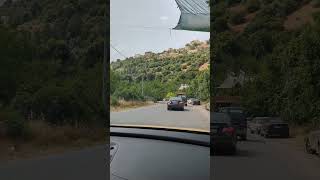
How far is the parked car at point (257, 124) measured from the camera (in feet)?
15.9

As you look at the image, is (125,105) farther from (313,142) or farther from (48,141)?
(313,142)

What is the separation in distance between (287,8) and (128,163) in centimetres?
205

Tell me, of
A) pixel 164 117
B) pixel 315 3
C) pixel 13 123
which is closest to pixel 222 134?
pixel 164 117

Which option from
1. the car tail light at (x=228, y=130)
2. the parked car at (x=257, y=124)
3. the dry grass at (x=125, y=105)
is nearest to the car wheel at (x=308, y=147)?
the parked car at (x=257, y=124)

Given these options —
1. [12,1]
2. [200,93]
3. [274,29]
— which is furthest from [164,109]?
[12,1]

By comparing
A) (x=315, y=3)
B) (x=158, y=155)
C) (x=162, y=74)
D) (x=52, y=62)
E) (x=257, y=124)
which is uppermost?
(x=315, y=3)

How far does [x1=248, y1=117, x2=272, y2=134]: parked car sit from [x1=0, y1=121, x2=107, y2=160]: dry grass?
53.7 inches

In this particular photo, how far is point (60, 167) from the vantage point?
194 inches

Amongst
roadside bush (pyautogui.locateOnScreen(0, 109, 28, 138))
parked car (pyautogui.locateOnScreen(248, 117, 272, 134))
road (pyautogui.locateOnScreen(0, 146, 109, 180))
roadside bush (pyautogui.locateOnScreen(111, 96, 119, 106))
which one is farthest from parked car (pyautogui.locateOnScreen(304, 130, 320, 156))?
roadside bush (pyautogui.locateOnScreen(0, 109, 28, 138))

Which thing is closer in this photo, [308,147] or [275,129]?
[308,147]

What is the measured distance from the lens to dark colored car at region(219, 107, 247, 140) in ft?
15.7

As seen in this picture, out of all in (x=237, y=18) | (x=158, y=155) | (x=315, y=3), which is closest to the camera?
(x=158, y=155)

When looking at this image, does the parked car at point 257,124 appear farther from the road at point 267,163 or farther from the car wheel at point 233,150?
the car wheel at point 233,150

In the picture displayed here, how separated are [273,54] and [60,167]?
225cm
